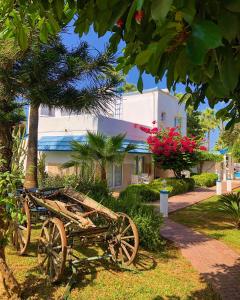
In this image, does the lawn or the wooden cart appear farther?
the wooden cart

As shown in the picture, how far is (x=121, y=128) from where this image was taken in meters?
20.3

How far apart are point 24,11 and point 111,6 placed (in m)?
1.09

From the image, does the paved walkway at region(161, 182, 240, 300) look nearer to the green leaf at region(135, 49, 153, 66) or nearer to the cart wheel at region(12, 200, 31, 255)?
the cart wheel at region(12, 200, 31, 255)

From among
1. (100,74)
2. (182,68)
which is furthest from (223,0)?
(100,74)

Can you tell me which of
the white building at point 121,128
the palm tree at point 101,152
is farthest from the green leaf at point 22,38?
the white building at point 121,128

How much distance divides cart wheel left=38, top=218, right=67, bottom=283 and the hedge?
7152 millimetres

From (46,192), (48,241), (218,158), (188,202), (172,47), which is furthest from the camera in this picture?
(218,158)

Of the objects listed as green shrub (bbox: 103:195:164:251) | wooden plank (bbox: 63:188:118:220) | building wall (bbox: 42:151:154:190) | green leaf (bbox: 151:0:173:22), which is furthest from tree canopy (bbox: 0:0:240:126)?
building wall (bbox: 42:151:154:190)

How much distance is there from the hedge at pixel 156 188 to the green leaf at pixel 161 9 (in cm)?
1256

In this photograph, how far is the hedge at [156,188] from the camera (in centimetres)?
1611

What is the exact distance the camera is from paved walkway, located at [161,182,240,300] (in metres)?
6.20

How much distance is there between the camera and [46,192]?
8961mm

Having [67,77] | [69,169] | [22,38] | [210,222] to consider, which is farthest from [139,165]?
[22,38]

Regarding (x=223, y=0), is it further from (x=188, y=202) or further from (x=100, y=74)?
(x=188, y=202)
